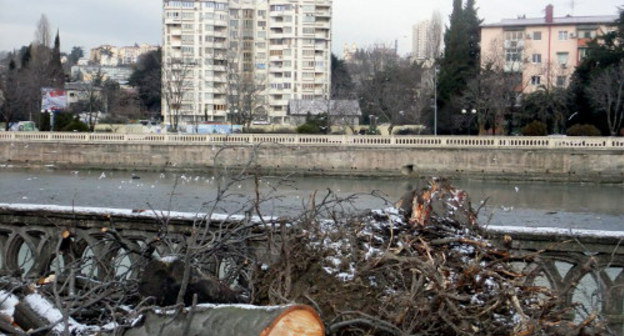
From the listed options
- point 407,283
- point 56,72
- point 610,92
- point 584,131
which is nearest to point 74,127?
point 56,72

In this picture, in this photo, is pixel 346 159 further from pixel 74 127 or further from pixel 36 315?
pixel 36 315

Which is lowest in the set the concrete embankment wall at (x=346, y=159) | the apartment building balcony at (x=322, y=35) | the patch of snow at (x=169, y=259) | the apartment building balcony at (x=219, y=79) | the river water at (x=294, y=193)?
the river water at (x=294, y=193)

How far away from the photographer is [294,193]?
108 ft

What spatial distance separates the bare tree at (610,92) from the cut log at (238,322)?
143 ft

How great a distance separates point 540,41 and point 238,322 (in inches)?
2326

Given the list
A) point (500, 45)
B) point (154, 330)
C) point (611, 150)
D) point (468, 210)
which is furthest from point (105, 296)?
point (500, 45)

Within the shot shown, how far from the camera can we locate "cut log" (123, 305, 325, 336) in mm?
3324

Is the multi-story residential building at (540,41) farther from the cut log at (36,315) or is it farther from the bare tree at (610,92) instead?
the cut log at (36,315)

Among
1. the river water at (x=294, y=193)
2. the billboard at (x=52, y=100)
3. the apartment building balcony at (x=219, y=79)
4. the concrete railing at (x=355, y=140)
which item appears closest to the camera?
the river water at (x=294, y=193)

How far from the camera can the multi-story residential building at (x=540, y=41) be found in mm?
57156

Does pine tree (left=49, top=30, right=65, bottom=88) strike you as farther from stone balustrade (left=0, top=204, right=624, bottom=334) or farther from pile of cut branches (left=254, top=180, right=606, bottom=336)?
pile of cut branches (left=254, top=180, right=606, bottom=336)

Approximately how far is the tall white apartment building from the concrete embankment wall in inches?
1353

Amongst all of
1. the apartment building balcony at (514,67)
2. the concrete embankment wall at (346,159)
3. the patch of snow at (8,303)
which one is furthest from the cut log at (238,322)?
the apartment building balcony at (514,67)

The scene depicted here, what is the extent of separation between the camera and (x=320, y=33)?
82750mm
